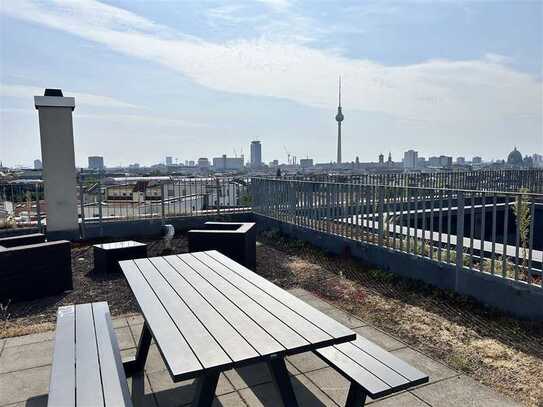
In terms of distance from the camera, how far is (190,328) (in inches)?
84.3

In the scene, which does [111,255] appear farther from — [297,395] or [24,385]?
[297,395]

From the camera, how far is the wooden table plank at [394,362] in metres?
2.16

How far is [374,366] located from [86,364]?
1.66 metres

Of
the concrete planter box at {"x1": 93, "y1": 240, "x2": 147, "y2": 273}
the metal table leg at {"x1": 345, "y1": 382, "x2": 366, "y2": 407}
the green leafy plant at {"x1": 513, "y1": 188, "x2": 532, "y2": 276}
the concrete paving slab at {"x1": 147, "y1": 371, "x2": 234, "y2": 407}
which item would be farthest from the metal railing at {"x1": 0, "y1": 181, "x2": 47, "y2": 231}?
the green leafy plant at {"x1": 513, "y1": 188, "x2": 532, "y2": 276}

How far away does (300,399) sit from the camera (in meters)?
2.82

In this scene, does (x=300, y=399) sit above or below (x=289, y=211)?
below

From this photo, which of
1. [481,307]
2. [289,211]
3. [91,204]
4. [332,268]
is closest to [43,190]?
[91,204]

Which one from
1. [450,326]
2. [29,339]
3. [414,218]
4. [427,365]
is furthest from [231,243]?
[427,365]

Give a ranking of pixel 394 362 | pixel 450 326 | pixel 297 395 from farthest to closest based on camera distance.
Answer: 1. pixel 450 326
2. pixel 297 395
3. pixel 394 362

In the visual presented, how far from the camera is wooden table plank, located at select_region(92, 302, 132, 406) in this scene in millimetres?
1878

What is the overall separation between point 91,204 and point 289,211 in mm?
4652

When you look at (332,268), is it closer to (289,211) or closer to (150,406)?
(289,211)

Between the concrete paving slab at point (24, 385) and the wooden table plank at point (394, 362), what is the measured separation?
7.98 feet

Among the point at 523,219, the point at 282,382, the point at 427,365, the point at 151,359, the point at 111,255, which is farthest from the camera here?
the point at 111,255
